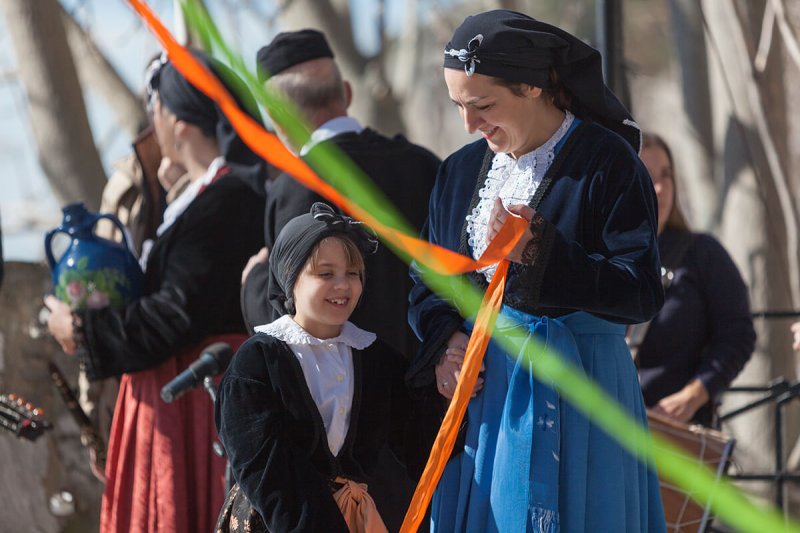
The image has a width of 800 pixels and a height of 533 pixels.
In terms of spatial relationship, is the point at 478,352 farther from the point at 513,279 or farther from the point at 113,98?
the point at 113,98

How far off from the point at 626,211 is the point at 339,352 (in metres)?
0.82

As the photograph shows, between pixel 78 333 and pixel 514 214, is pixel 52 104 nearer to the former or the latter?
pixel 78 333

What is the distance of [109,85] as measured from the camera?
8148 mm

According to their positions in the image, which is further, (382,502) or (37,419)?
(37,419)

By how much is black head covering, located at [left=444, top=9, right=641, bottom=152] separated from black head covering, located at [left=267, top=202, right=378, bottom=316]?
49 cm

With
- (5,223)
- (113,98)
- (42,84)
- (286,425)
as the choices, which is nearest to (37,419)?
(286,425)

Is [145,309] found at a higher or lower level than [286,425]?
higher

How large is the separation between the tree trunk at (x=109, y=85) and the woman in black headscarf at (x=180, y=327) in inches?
143

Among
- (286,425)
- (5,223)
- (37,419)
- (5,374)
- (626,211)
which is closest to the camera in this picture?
(626,211)

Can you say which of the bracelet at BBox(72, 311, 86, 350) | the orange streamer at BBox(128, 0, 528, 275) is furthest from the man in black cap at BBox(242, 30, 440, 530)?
the bracelet at BBox(72, 311, 86, 350)

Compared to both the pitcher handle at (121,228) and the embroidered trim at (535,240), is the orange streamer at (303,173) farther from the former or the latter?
the pitcher handle at (121,228)

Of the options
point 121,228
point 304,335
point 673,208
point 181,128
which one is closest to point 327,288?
point 304,335

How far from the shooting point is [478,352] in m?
3.06

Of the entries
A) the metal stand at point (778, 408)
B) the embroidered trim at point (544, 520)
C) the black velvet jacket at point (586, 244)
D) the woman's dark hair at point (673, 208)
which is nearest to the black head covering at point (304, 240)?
the black velvet jacket at point (586, 244)
